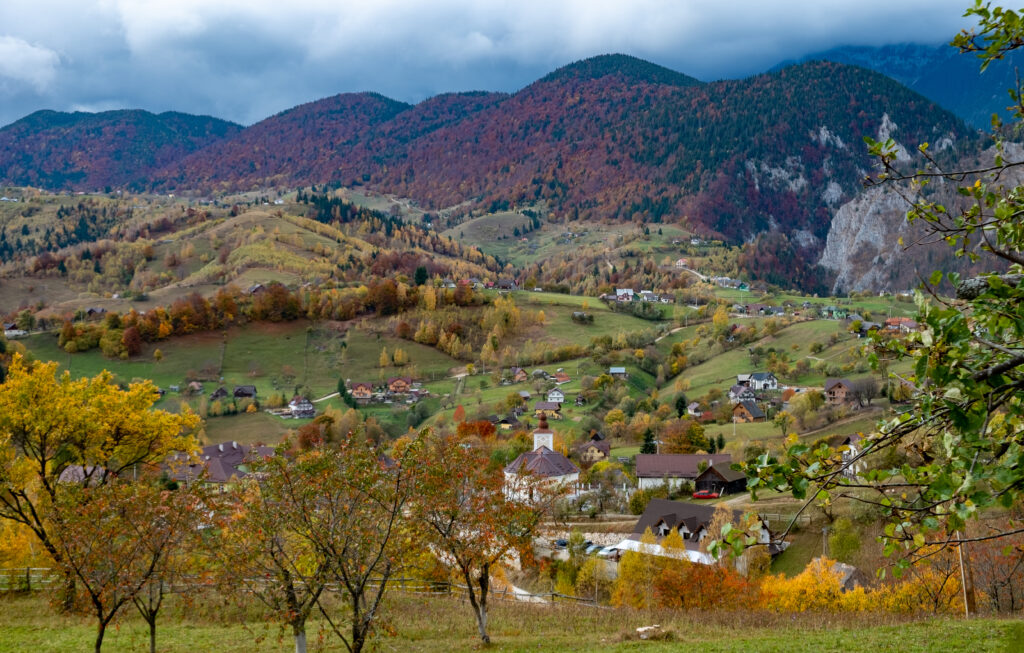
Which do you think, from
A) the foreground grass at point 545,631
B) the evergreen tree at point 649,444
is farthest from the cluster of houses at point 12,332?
the foreground grass at point 545,631

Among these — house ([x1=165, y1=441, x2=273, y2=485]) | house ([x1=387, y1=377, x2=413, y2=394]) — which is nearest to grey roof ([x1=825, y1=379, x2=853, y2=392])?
house ([x1=387, y1=377, x2=413, y2=394])

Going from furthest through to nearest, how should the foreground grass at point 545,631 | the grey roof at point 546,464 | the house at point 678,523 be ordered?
the grey roof at point 546,464 → the house at point 678,523 → the foreground grass at point 545,631

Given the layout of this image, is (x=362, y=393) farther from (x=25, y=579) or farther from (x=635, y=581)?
(x=25, y=579)

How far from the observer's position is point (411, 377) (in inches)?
4437

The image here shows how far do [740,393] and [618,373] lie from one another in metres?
19.8

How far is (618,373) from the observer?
102m

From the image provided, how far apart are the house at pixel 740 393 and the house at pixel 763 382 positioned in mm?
2459

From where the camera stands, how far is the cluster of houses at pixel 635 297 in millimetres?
162962

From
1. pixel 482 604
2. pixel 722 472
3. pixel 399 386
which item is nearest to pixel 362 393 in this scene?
pixel 399 386

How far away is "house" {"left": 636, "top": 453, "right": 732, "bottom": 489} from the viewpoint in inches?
2304

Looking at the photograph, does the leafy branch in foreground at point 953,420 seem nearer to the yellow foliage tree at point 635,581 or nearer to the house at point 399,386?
the yellow foliage tree at point 635,581

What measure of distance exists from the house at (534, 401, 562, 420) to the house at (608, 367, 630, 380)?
14.4 metres

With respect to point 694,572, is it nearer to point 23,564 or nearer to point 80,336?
point 23,564

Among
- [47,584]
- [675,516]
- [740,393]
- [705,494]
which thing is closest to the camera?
[47,584]
